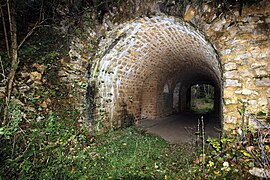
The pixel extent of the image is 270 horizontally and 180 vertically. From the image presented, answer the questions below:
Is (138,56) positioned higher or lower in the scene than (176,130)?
higher

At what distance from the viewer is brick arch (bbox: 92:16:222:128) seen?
4.04 m

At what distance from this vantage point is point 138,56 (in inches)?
215

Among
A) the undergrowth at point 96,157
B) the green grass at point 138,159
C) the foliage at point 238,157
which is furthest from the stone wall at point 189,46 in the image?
the green grass at point 138,159

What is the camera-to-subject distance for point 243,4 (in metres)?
2.92

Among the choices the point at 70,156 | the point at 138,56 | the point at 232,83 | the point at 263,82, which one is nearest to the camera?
the point at 263,82

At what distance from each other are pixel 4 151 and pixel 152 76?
5.86 m

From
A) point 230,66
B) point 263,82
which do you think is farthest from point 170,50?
point 263,82

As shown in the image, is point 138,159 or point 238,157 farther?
point 138,159

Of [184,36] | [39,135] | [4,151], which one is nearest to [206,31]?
[184,36]

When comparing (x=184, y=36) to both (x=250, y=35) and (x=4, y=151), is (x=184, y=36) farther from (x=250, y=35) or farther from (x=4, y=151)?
(x=4, y=151)

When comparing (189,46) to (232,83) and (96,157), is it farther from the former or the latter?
(96,157)

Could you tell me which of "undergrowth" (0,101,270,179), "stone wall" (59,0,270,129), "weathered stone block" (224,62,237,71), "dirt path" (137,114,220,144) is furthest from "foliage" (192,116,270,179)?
"dirt path" (137,114,220,144)

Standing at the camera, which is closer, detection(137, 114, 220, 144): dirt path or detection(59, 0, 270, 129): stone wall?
detection(59, 0, 270, 129): stone wall

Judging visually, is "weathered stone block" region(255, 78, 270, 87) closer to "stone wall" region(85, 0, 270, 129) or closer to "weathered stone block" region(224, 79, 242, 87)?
"stone wall" region(85, 0, 270, 129)
